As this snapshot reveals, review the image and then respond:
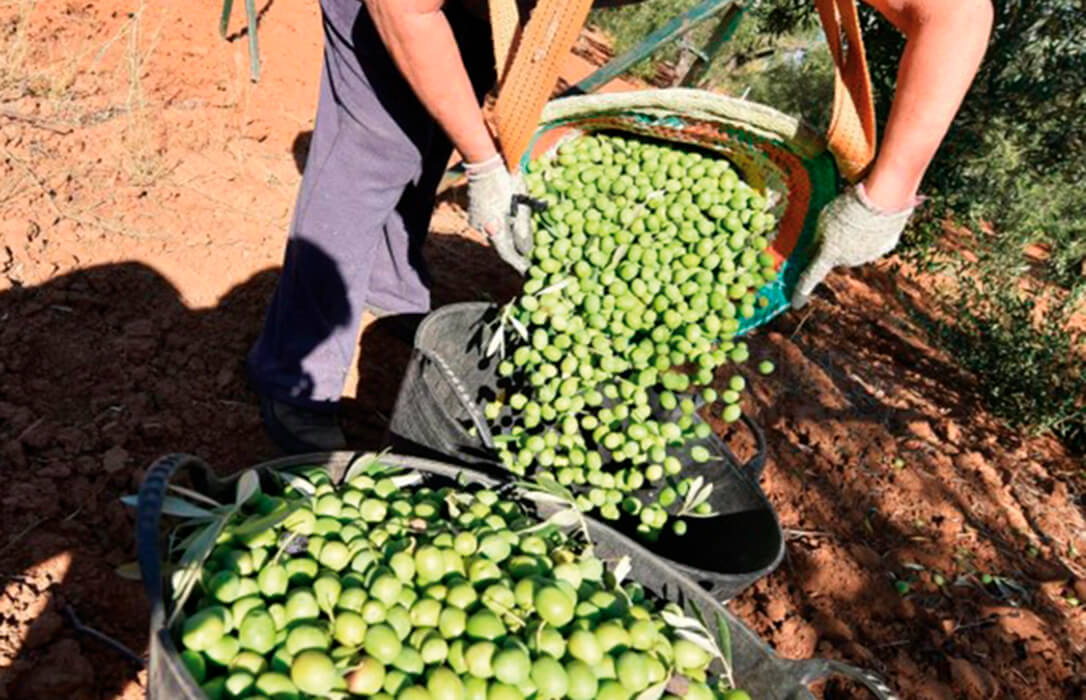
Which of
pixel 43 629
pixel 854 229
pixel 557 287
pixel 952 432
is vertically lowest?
pixel 43 629

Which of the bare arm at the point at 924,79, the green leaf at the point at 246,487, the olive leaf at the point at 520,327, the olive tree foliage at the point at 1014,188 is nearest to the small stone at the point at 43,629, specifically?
the green leaf at the point at 246,487

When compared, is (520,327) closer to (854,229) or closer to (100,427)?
(854,229)

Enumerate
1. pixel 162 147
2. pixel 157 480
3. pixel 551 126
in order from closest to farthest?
pixel 157 480, pixel 551 126, pixel 162 147

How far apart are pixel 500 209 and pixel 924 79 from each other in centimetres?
122

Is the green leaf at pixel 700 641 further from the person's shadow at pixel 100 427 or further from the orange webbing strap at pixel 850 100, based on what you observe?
the person's shadow at pixel 100 427

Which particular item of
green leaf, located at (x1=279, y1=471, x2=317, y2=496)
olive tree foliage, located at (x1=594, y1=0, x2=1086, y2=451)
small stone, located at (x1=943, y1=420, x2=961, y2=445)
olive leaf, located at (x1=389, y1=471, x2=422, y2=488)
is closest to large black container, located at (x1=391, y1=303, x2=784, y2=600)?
olive leaf, located at (x1=389, y1=471, x2=422, y2=488)

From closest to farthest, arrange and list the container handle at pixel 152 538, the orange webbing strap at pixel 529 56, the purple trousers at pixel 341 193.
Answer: the container handle at pixel 152 538 < the orange webbing strap at pixel 529 56 < the purple trousers at pixel 341 193

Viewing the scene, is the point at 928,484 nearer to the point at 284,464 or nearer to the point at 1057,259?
the point at 284,464

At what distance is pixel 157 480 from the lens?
118 cm

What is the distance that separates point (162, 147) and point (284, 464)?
3.16 m

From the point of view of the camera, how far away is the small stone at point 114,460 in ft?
8.13

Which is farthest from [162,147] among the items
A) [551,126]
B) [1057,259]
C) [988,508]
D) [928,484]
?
[1057,259]

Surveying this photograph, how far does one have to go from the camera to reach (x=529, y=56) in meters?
1.79

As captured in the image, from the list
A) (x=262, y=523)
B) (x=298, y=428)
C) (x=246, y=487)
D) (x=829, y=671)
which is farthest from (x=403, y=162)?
(x=829, y=671)
